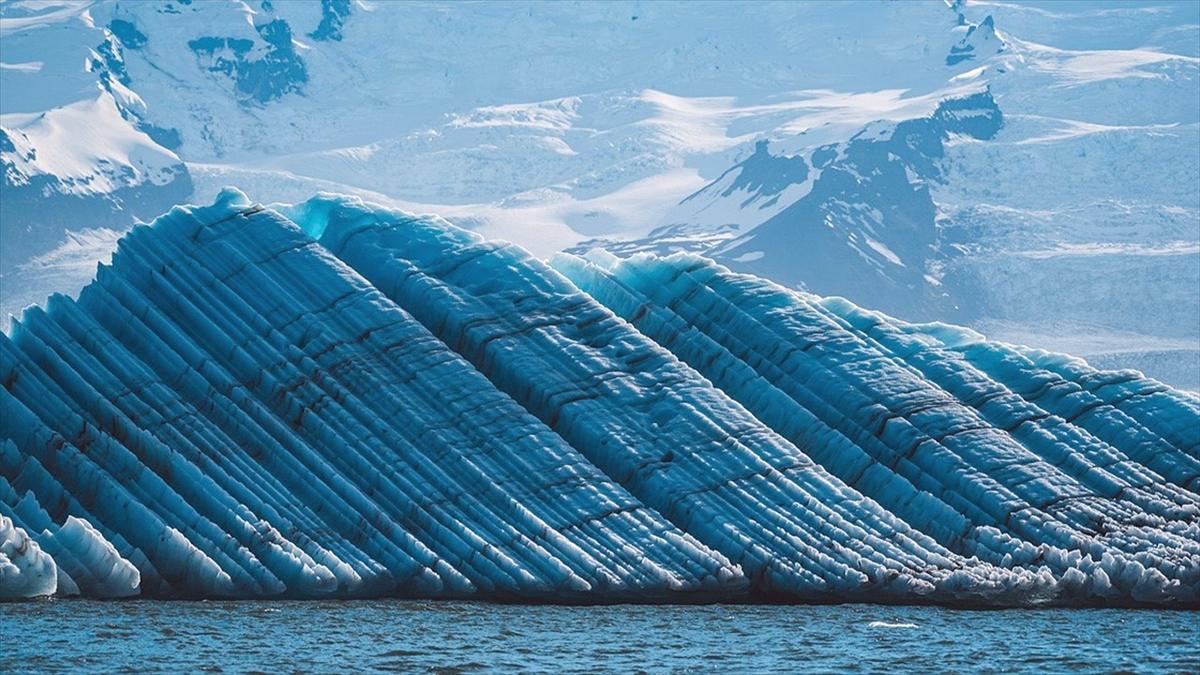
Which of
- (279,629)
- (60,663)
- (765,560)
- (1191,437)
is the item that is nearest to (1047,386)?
(1191,437)

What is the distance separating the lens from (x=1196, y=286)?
199m

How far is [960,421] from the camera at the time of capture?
2072 inches

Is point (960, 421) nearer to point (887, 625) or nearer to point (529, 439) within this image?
point (887, 625)

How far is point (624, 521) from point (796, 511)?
380cm

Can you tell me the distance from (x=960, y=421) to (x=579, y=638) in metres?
14.3

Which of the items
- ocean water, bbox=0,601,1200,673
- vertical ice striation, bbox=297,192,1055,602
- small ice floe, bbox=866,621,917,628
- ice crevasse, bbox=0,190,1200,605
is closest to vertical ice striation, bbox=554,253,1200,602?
ice crevasse, bbox=0,190,1200,605

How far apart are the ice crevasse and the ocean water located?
1.03 meters

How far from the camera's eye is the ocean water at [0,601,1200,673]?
3844cm

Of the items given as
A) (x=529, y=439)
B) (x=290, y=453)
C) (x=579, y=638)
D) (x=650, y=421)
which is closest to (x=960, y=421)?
(x=650, y=421)

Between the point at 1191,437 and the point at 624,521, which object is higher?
the point at 1191,437

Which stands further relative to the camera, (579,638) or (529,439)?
(529,439)

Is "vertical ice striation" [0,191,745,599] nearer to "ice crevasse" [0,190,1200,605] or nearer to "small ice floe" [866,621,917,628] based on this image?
"ice crevasse" [0,190,1200,605]

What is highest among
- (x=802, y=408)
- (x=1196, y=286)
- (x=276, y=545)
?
(x=1196, y=286)

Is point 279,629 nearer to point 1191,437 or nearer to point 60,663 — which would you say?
point 60,663
